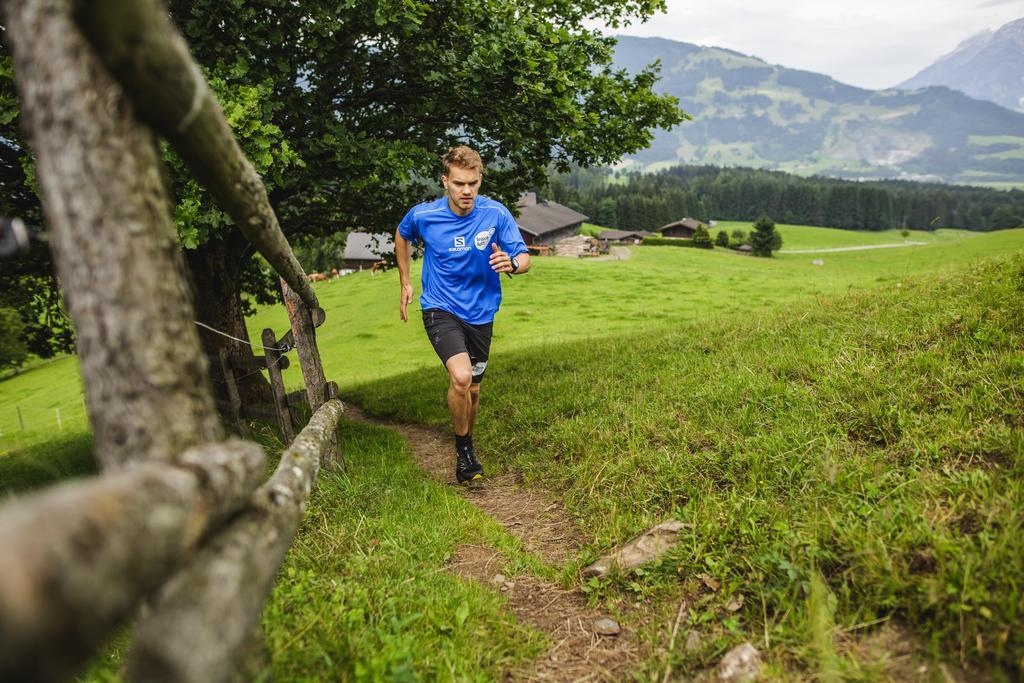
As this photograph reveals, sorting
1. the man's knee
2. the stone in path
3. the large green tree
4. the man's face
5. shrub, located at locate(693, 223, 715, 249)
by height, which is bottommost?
shrub, located at locate(693, 223, 715, 249)

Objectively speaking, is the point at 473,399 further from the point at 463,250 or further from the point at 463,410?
the point at 463,250

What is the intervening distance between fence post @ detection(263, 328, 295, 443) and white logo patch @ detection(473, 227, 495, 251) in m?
2.68

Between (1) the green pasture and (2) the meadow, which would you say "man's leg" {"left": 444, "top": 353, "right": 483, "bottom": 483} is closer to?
(2) the meadow

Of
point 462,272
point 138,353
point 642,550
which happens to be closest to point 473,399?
point 462,272

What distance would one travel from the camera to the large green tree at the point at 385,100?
Answer: 652cm

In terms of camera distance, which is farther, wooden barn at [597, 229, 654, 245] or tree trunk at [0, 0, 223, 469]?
wooden barn at [597, 229, 654, 245]

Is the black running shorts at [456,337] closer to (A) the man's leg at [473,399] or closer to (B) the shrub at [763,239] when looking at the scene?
(A) the man's leg at [473,399]

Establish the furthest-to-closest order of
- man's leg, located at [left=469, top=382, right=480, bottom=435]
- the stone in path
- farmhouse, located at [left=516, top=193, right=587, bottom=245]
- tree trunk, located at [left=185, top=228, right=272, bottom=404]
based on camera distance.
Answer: farmhouse, located at [left=516, top=193, right=587, bottom=245] < tree trunk, located at [left=185, top=228, right=272, bottom=404] < man's leg, located at [left=469, top=382, right=480, bottom=435] < the stone in path

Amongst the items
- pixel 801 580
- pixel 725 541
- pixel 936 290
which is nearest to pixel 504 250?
pixel 725 541

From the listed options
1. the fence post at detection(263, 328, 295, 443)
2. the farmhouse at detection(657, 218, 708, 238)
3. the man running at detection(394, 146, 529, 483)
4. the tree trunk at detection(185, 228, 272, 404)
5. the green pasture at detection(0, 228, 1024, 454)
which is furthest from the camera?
the farmhouse at detection(657, 218, 708, 238)

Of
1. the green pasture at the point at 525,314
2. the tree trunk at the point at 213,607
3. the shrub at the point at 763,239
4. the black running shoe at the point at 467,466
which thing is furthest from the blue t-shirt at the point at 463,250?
the shrub at the point at 763,239

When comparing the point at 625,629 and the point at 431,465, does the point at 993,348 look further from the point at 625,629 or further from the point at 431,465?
the point at 431,465

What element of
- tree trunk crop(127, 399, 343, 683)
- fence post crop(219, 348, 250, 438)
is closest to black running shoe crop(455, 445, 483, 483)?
fence post crop(219, 348, 250, 438)

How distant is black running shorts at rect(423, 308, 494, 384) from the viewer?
5863 mm
